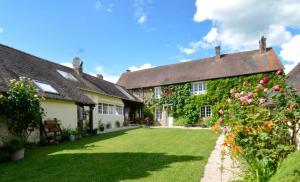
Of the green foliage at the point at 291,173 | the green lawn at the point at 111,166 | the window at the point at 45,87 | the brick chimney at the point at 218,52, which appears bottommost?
the green lawn at the point at 111,166

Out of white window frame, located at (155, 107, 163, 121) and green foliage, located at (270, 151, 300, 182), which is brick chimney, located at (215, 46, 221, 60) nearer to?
white window frame, located at (155, 107, 163, 121)

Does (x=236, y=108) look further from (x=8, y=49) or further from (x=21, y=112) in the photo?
(x=8, y=49)

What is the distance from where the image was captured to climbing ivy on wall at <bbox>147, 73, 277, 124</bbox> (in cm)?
2394

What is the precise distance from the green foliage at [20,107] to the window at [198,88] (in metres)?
19.3

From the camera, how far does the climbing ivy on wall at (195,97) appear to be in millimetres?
23938

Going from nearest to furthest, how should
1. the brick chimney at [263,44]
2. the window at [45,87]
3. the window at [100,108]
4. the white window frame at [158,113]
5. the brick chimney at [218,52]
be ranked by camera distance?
the window at [45,87] < the window at [100,108] < the brick chimney at [263,44] < the brick chimney at [218,52] < the white window frame at [158,113]

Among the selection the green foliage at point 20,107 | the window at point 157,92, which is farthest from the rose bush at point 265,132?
the window at point 157,92

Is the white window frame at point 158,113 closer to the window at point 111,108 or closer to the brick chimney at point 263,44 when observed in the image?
the window at point 111,108

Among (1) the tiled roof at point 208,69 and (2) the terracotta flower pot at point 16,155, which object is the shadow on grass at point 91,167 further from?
(1) the tiled roof at point 208,69

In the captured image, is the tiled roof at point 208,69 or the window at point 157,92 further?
the window at point 157,92

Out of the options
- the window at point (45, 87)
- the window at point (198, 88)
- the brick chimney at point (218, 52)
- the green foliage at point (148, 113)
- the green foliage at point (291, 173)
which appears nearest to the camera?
the green foliage at point (291, 173)

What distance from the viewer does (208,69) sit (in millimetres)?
26906

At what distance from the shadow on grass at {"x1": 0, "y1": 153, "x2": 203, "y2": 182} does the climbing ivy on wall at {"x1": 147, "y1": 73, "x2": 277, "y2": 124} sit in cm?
1722

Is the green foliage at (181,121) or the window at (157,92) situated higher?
the window at (157,92)
